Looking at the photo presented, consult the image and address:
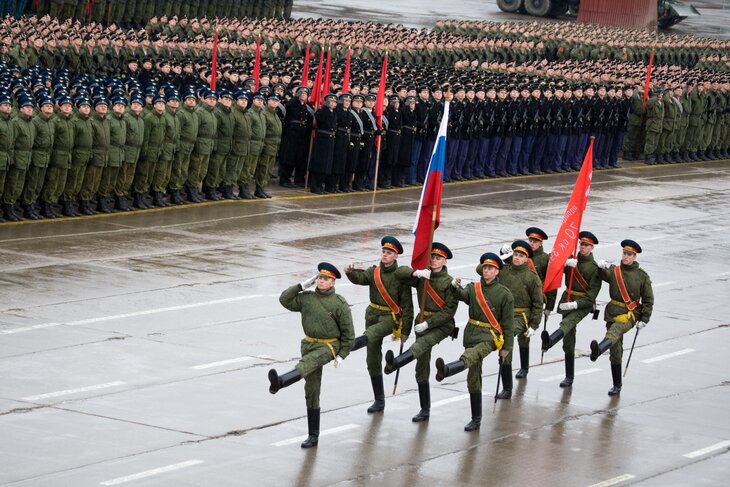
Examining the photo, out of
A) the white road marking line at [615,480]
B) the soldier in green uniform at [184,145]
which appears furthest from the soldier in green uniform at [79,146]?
the white road marking line at [615,480]

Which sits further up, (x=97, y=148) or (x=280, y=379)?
(x=97, y=148)

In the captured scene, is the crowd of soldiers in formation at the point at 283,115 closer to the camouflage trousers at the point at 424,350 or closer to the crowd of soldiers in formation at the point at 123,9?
the crowd of soldiers in formation at the point at 123,9

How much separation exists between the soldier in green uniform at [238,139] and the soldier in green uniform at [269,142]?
0.43 m

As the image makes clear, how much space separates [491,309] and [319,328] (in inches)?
69.3

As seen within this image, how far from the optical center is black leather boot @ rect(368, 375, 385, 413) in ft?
44.8

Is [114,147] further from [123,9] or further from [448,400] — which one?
[123,9]

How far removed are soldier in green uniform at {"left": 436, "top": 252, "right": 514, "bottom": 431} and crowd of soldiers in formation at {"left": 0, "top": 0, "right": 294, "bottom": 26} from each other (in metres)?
26.5

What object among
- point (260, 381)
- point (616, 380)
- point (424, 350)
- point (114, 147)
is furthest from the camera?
point (114, 147)

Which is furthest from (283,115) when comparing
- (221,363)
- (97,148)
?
(221,363)

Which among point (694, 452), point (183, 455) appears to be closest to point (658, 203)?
point (694, 452)

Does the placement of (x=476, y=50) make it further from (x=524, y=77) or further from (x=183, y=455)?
(x=183, y=455)

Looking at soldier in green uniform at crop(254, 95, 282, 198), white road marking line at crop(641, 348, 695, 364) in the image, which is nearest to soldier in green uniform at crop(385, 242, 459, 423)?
white road marking line at crop(641, 348, 695, 364)

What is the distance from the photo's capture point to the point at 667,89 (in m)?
35.6

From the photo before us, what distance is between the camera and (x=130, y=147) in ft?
74.2
